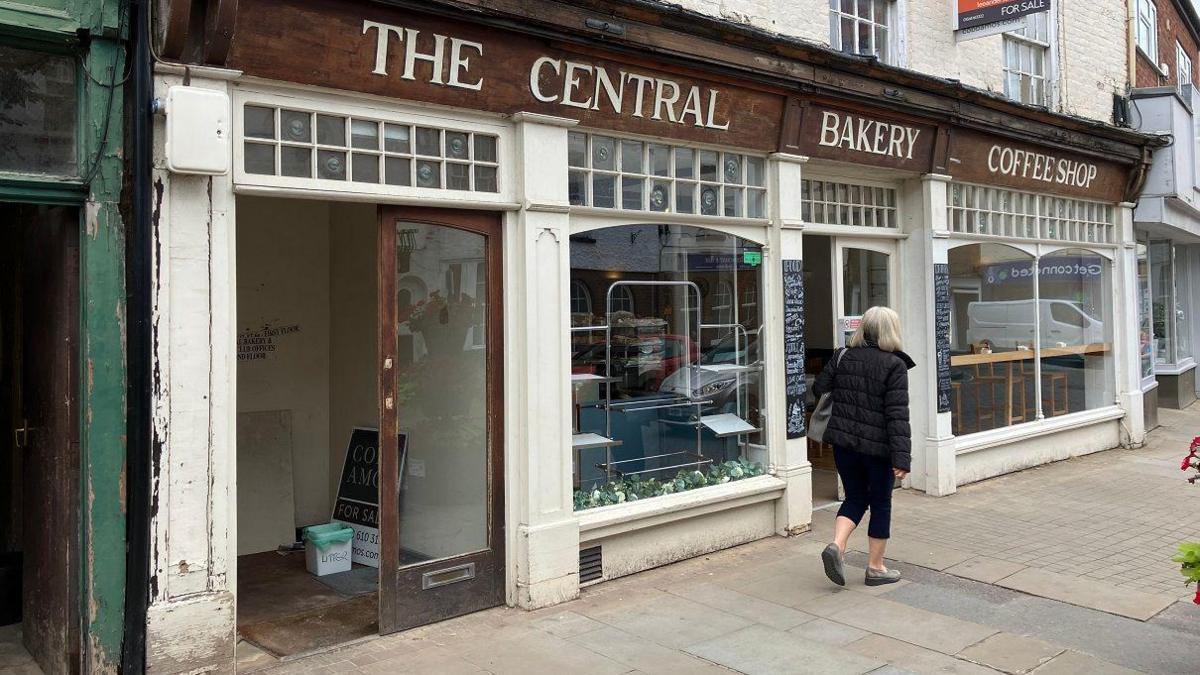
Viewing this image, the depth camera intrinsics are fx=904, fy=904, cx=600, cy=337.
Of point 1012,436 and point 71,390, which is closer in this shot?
point 71,390

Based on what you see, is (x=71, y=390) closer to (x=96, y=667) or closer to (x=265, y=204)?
(x=96, y=667)

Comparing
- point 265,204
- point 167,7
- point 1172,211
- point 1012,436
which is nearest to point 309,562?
point 265,204

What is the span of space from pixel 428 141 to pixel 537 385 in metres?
1.62

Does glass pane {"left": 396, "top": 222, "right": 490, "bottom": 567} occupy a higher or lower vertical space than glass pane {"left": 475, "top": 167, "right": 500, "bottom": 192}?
lower

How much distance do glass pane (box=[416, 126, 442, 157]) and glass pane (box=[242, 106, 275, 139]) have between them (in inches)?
33.2

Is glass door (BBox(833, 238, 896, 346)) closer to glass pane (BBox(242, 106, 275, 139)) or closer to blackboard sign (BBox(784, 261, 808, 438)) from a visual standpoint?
blackboard sign (BBox(784, 261, 808, 438))

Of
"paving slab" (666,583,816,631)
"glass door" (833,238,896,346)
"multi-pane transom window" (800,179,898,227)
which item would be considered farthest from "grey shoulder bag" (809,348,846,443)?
"glass door" (833,238,896,346)

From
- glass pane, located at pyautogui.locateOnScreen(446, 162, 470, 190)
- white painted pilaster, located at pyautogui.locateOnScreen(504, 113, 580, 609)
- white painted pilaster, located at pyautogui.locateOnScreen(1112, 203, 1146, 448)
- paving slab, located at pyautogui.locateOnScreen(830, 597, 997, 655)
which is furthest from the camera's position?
white painted pilaster, located at pyautogui.locateOnScreen(1112, 203, 1146, 448)

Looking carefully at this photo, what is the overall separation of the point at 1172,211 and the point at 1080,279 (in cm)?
229

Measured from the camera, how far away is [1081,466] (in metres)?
10.3

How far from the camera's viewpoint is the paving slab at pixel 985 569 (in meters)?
6.14

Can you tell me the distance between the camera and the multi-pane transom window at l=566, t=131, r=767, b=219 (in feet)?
20.1

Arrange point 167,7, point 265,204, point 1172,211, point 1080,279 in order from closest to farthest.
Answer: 1. point 167,7
2. point 265,204
3. point 1080,279
4. point 1172,211

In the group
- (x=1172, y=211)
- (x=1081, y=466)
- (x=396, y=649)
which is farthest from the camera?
(x=1172, y=211)
